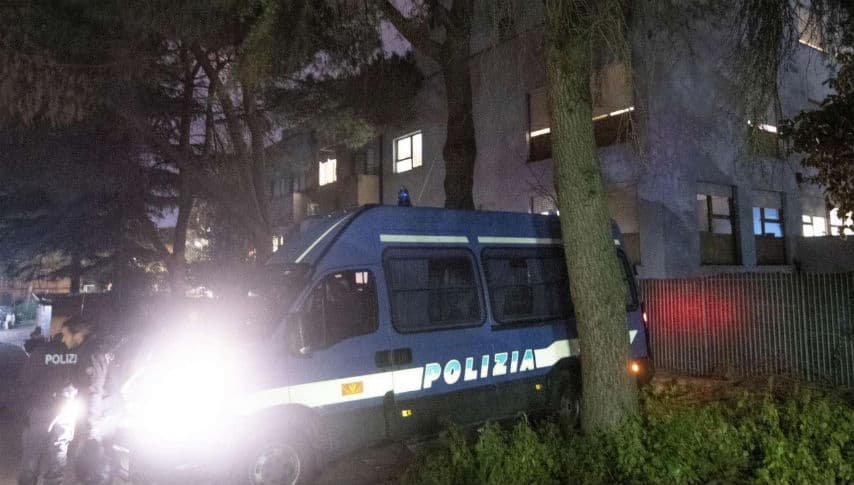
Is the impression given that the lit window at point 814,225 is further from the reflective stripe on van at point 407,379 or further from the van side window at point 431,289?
the van side window at point 431,289

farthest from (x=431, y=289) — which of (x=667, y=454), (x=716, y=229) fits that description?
(x=716, y=229)

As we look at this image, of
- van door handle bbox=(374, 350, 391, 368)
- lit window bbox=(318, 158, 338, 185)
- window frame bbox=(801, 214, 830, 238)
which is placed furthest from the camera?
lit window bbox=(318, 158, 338, 185)

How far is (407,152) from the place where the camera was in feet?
68.9

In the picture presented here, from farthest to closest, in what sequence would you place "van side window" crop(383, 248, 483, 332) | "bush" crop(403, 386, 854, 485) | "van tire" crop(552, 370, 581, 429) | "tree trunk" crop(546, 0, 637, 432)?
"van tire" crop(552, 370, 581, 429)
"van side window" crop(383, 248, 483, 332)
"tree trunk" crop(546, 0, 637, 432)
"bush" crop(403, 386, 854, 485)

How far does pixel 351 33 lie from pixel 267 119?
6135 mm

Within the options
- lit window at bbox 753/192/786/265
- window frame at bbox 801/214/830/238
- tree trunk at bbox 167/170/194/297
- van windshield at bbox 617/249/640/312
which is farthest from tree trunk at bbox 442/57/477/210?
window frame at bbox 801/214/830/238

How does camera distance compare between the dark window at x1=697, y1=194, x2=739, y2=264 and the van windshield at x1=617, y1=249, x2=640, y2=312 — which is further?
the dark window at x1=697, y1=194, x2=739, y2=264

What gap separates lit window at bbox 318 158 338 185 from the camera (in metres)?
25.8

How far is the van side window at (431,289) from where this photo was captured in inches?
242

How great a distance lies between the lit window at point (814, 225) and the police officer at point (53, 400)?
18.1 metres

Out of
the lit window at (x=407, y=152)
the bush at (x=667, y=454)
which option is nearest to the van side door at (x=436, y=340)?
the bush at (x=667, y=454)

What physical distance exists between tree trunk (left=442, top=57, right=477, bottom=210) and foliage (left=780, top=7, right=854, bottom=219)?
5130 millimetres

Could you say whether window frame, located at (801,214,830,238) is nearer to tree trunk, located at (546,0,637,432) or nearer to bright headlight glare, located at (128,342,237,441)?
tree trunk, located at (546,0,637,432)

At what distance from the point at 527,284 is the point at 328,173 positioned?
2030 centimetres
